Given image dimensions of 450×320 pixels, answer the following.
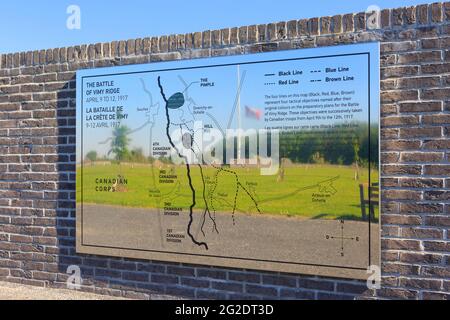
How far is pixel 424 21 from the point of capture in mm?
5141

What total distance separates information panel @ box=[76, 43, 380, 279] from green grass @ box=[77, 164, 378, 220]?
1 centimetres

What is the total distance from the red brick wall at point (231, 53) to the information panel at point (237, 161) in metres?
0.15

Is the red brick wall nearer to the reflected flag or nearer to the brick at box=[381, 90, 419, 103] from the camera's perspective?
the brick at box=[381, 90, 419, 103]

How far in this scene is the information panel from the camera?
17.4 feet

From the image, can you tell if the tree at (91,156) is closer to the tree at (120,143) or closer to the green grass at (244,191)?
the green grass at (244,191)

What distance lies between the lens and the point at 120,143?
6465 millimetres

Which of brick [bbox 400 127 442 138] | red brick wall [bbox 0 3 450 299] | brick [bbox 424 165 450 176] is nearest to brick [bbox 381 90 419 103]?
red brick wall [bbox 0 3 450 299]

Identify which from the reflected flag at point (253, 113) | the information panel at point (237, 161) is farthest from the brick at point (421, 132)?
the reflected flag at point (253, 113)

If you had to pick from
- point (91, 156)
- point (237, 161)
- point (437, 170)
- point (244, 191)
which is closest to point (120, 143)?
point (91, 156)

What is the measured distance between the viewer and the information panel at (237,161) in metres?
5.29

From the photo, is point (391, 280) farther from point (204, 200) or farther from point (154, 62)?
point (154, 62)

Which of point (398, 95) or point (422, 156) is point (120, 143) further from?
point (422, 156)

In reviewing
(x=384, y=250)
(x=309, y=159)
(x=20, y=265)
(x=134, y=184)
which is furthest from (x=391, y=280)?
(x=20, y=265)

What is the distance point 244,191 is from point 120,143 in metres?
1.61
